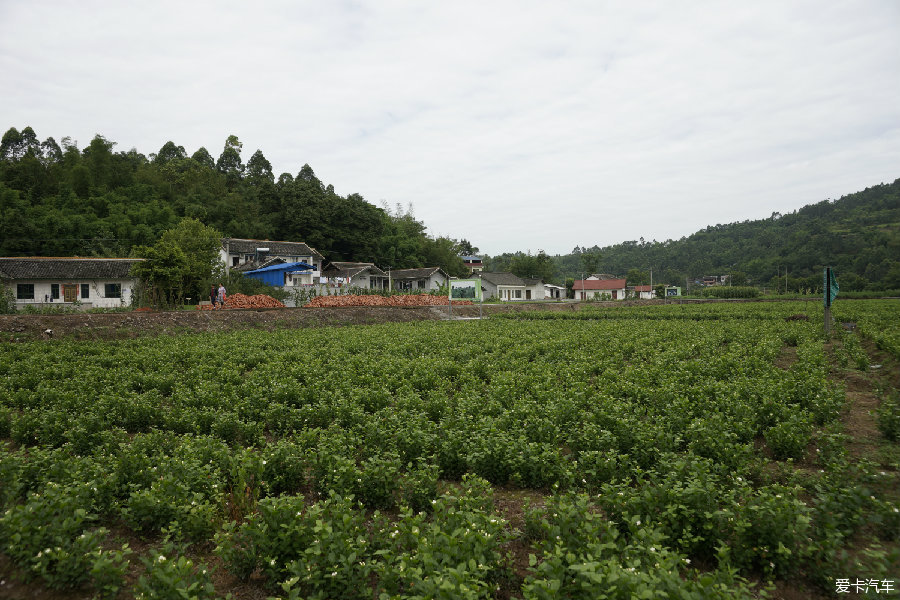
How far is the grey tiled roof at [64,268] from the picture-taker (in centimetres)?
3528

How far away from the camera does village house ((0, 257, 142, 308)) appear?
116 ft

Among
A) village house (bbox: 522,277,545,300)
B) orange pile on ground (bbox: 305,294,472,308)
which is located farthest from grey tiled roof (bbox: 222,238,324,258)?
village house (bbox: 522,277,545,300)

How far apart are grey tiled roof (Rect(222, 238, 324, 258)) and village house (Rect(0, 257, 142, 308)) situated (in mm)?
12553

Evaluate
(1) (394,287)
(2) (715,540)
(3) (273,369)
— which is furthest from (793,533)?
(1) (394,287)

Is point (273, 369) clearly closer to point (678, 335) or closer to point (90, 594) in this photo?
point (90, 594)

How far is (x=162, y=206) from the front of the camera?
52.4 metres

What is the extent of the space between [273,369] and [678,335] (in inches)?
650

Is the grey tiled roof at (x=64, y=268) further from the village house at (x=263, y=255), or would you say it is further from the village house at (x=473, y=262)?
the village house at (x=473, y=262)

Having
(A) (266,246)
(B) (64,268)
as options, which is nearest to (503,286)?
(A) (266,246)

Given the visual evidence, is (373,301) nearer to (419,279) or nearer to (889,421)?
(419,279)

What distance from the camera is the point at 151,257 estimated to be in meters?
30.5

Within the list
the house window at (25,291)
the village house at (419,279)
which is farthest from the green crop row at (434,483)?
the village house at (419,279)

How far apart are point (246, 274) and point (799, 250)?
88811 millimetres

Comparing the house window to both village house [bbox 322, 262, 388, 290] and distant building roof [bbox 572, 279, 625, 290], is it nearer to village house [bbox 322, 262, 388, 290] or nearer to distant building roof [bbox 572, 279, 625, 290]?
village house [bbox 322, 262, 388, 290]
